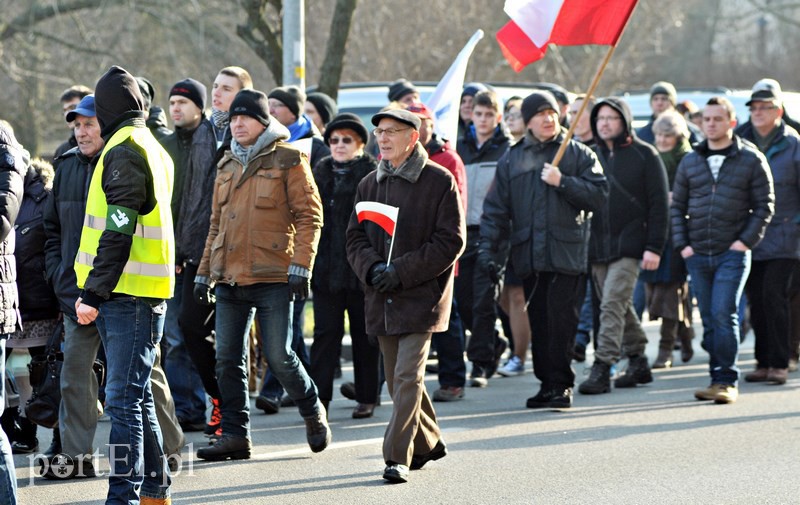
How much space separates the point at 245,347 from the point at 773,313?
474 cm

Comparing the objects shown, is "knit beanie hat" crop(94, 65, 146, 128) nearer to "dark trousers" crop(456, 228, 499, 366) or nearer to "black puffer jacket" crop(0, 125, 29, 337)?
"black puffer jacket" crop(0, 125, 29, 337)

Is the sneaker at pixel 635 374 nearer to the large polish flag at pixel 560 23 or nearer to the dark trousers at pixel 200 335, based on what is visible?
the large polish flag at pixel 560 23

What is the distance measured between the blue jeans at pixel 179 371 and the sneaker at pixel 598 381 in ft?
9.66

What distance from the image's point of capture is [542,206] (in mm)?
9008

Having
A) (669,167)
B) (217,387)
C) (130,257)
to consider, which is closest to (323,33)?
(669,167)

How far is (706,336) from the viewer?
10.0m

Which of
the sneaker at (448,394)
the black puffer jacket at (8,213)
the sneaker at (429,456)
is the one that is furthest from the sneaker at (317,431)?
the sneaker at (448,394)

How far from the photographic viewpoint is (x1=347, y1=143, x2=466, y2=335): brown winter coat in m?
6.90

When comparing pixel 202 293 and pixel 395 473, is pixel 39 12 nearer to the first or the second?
pixel 202 293

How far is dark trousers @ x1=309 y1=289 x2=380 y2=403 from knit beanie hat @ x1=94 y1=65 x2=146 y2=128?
2.91 m

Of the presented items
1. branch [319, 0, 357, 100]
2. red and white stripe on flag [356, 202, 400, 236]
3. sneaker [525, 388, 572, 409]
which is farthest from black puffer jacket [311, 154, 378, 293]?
branch [319, 0, 357, 100]

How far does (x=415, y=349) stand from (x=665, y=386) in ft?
12.7

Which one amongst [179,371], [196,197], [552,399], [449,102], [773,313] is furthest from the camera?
[773,313]

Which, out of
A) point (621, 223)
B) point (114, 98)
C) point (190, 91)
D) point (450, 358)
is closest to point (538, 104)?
point (621, 223)
